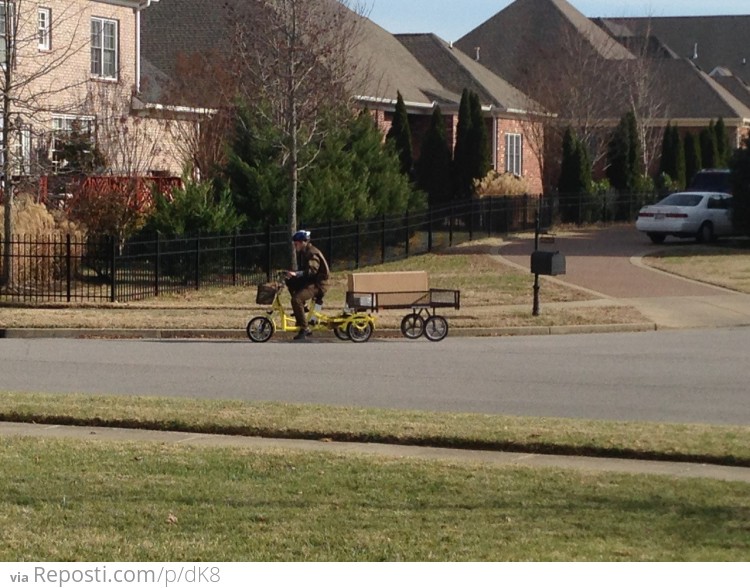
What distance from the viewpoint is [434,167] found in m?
45.8

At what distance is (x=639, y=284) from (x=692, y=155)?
33664 millimetres

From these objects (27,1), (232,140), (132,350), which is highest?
(27,1)

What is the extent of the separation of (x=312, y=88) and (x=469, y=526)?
68.6ft

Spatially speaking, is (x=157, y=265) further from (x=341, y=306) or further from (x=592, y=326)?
(x=592, y=326)

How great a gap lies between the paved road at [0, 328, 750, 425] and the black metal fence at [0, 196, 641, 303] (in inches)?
211

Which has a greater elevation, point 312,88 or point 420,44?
point 420,44

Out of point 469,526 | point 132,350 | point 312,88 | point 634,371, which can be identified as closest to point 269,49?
point 312,88

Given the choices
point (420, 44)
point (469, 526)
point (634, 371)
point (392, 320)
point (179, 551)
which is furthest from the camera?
point (420, 44)

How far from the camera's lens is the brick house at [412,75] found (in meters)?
45.4

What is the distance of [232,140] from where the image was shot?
1266 inches

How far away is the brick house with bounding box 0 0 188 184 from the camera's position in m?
32.8

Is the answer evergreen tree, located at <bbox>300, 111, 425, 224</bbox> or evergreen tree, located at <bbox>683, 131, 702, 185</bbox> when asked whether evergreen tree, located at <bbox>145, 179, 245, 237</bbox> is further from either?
evergreen tree, located at <bbox>683, 131, 702, 185</bbox>

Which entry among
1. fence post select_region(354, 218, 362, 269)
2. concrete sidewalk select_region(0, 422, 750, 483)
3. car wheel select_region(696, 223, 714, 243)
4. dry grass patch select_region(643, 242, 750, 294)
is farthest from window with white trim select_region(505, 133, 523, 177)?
concrete sidewalk select_region(0, 422, 750, 483)

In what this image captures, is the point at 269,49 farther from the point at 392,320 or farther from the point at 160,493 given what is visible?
the point at 160,493
